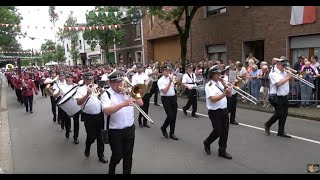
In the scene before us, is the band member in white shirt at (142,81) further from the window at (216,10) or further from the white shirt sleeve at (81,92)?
the window at (216,10)

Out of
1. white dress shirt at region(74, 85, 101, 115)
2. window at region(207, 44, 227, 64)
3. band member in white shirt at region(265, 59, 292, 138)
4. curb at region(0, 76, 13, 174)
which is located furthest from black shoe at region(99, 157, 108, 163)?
window at region(207, 44, 227, 64)

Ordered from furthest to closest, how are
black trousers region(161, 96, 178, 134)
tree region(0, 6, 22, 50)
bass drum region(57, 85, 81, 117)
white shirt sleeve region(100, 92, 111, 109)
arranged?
1. tree region(0, 6, 22, 50)
2. black trousers region(161, 96, 178, 134)
3. bass drum region(57, 85, 81, 117)
4. white shirt sleeve region(100, 92, 111, 109)

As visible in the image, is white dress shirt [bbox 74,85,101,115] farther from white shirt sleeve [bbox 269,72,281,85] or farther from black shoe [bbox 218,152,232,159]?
white shirt sleeve [bbox 269,72,281,85]

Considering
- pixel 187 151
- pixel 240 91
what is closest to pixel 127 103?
pixel 187 151

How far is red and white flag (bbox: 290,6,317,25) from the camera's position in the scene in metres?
16.4

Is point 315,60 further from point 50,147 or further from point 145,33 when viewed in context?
point 145,33

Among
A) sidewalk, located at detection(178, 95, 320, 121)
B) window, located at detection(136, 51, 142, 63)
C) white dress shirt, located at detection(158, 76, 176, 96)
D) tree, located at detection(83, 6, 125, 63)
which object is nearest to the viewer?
white dress shirt, located at detection(158, 76, 176, 96)

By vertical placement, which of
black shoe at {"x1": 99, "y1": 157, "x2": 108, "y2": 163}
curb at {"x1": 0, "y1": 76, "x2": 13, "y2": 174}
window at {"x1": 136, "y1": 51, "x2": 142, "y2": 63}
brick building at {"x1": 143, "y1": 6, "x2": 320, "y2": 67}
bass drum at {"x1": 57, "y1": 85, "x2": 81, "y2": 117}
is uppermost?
brick building at {"x1": 143, "y1": 6, "x2": 320, "y2": 67}

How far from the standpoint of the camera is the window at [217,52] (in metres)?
23.1

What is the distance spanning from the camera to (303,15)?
16.9 m

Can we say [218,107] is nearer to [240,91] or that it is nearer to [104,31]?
[240,91]

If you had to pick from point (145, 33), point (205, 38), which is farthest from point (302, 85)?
point (145, 33)

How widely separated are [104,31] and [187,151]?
30.4m

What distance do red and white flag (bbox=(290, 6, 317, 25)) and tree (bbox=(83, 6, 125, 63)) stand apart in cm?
1804
